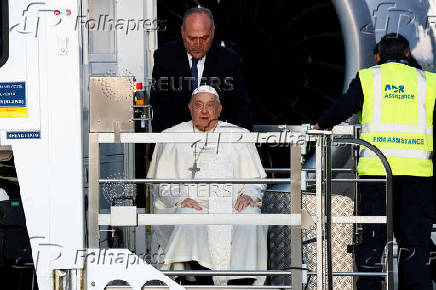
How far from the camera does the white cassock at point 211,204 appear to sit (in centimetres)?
564

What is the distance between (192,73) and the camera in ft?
20.6

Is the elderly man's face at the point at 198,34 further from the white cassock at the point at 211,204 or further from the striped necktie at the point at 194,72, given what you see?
the white cassock at the point at 211,204

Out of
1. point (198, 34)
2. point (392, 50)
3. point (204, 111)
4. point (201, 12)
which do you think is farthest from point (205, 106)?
point (392, 50)

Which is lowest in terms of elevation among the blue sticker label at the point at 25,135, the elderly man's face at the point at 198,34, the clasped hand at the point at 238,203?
the clasped hand at the point at 238,203

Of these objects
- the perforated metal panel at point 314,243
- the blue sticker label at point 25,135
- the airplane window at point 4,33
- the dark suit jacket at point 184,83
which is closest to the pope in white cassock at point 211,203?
the perforated metal panel at point 314,243

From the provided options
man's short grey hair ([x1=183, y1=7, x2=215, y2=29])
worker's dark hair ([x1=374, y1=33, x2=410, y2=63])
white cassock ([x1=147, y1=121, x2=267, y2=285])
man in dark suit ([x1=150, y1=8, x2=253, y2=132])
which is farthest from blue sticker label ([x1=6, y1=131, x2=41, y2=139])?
worker's dark hair ([x1=374, y1=33, x2=410, y2=63])

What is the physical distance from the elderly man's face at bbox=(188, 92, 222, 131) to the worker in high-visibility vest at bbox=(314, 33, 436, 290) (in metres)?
0.70

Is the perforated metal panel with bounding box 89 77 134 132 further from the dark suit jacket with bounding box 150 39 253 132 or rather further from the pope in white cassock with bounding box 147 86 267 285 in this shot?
the dark suit jacket with bounding box 150 39 253 132

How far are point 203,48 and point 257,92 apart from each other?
0.74 meters

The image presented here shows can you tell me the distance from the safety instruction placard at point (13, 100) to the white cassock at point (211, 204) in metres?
1.24

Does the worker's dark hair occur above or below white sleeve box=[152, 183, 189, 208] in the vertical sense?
above

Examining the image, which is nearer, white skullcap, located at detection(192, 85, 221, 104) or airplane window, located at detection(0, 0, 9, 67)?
airplane window, located at detection(0, 0, 9, 67)

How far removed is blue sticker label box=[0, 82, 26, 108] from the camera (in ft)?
15.3

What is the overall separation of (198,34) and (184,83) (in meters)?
A: 0.32
